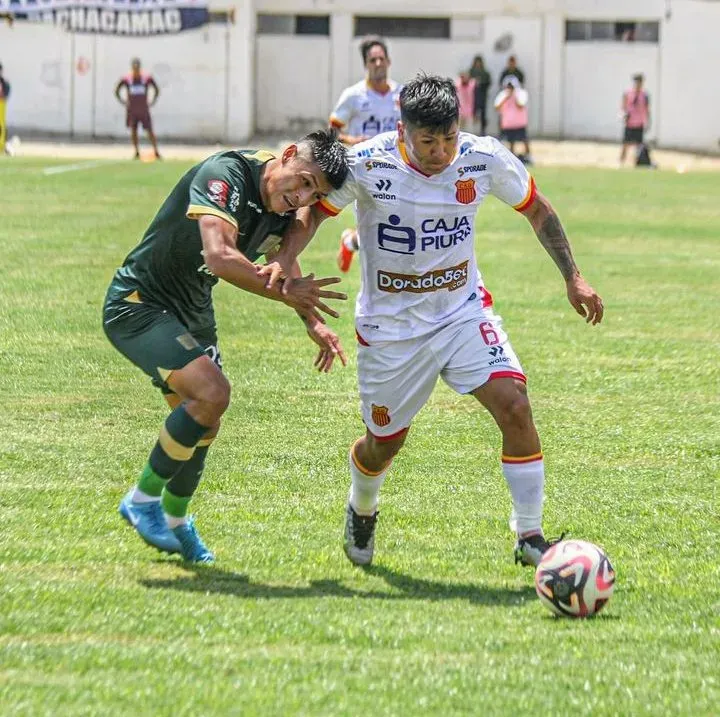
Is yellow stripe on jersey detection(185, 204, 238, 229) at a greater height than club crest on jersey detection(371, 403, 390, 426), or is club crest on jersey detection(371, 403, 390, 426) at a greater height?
yellow stripe on jersey detection(185, 204, 238, 229)

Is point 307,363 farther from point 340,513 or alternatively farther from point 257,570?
point 257,570

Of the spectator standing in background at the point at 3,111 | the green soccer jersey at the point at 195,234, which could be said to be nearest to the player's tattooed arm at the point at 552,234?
the green soccer jersey at the point at 195,234

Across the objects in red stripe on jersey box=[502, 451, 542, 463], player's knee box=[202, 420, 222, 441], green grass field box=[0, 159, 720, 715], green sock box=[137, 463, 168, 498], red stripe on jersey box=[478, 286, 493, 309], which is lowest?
green grass field box=[0, 159, 720, 715]

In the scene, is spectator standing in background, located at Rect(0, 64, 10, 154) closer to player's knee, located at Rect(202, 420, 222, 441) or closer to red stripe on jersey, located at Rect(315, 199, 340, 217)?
player's knee, located at Rect(202, 420, 222, 441)

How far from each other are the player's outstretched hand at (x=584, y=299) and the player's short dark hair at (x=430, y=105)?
3.30ft

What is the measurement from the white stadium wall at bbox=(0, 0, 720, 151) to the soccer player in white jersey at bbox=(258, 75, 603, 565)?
36.8 m

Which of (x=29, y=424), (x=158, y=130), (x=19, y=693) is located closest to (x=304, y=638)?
(x=19, y=693)

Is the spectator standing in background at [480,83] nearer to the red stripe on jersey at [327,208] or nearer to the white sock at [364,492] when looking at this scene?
the white sock at [364,492]

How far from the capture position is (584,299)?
267 inches

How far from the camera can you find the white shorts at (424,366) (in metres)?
6.55

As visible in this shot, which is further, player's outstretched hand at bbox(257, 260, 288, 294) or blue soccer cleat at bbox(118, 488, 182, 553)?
blue soccer cleat at bbox(118, 488, 182, 553)

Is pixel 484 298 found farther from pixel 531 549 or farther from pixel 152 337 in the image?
pixel 152 337

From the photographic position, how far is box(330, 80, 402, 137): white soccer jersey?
1677 cm

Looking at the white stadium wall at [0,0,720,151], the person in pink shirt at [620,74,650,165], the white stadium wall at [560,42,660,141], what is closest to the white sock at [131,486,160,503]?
the person in pink shirt at [620,74,650,165]
